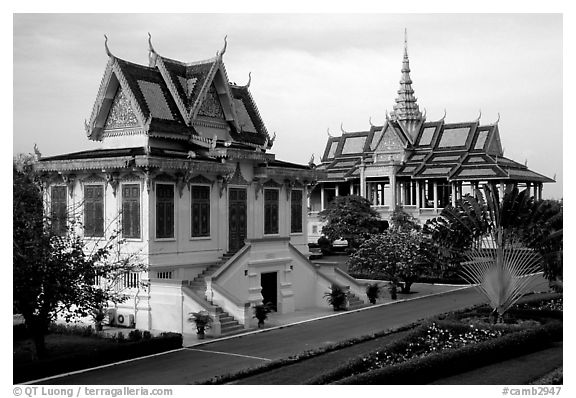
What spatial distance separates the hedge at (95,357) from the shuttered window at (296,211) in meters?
10.8

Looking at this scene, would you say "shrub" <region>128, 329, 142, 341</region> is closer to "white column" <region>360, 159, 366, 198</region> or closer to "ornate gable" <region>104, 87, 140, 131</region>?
"ornate gable" <region>104, 87, 140, 131</region>

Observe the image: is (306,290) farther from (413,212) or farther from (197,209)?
(413,212)

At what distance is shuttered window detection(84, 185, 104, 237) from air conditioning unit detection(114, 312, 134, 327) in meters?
2.75

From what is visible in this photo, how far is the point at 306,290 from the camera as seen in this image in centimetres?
2794

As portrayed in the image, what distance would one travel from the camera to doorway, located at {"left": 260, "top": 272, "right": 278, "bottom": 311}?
2634 cm

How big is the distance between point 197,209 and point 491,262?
9587 millimetres

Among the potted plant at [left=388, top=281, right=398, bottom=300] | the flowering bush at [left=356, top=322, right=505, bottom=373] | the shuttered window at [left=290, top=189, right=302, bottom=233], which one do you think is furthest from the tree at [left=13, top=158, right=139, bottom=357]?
the potted plant at [left=388, top=281, right=398, bottom=300]

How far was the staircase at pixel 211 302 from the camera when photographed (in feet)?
73.7

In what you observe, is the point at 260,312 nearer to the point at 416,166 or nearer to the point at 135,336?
the point at 135,336

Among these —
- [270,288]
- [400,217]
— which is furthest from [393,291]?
[400,217]

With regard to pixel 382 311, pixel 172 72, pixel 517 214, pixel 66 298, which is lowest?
pixel 382 311

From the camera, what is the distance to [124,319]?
2366 centimetres

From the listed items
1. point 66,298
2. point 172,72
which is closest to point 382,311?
point 172,72

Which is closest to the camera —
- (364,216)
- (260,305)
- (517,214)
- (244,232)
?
(517,214)
